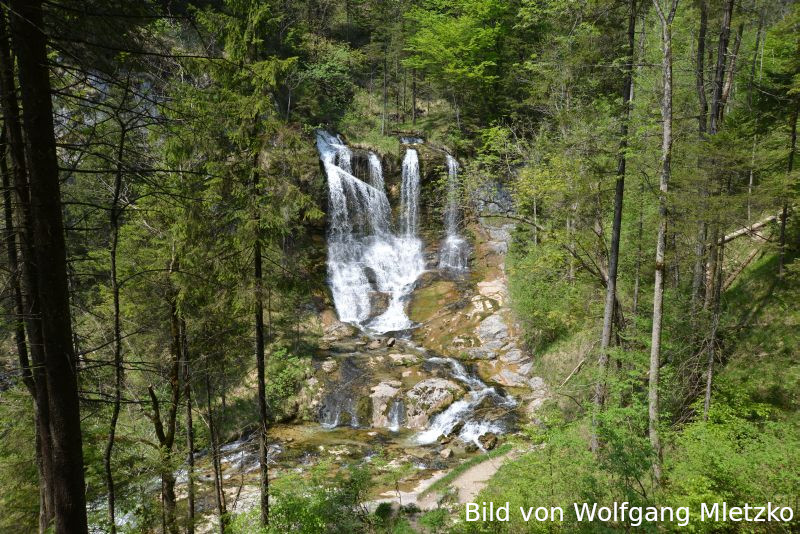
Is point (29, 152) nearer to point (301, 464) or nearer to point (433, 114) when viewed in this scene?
point (301, 464)

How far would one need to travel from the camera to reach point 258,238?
24.3ft

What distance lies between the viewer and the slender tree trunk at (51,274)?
276 centimetres

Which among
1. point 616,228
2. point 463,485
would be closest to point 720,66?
point 616,228

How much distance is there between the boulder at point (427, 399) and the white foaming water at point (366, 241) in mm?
6932

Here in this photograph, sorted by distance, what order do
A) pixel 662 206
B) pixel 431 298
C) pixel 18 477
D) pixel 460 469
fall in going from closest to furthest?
pixel 18 477 < pixel 662 206 < pixel 460 469 < pixel 431 298

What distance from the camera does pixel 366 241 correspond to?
1017 inches

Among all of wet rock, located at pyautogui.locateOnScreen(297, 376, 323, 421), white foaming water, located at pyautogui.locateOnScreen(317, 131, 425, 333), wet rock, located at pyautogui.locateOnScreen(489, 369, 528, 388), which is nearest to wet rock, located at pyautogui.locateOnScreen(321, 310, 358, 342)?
white foaming water, located at pyautogui.locateOnScreen(317, 131, 425, 333)

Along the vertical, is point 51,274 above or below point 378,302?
above

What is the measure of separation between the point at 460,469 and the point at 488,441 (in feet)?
6.73

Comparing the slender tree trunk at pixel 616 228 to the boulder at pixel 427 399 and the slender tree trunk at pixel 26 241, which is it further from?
the slender tree trunk at pixel 26 241

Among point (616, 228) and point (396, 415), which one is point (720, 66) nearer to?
point (616, 228)

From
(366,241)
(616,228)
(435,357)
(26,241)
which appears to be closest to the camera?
(26,241)

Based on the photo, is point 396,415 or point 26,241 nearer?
point 26,241

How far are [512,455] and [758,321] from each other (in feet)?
22.8
